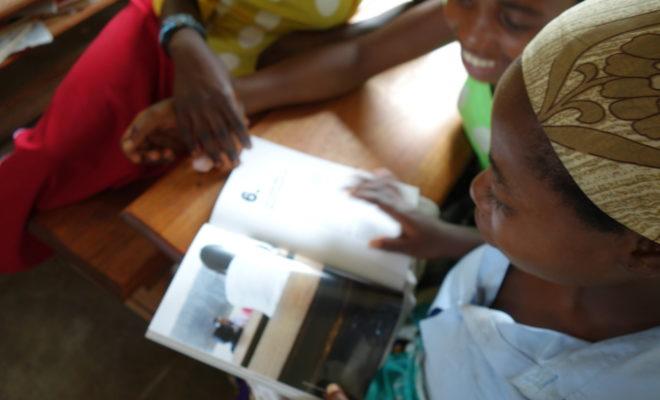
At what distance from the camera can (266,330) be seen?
592mm

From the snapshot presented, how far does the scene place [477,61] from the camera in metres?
0.70

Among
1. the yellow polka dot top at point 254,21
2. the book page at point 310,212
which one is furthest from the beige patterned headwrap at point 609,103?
the yellow polka dot top at point 254,21

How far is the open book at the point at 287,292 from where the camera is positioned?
0.58m

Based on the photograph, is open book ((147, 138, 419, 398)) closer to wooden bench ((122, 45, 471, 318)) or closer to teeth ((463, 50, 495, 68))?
wooden bench ((122, 45, 471, 318))

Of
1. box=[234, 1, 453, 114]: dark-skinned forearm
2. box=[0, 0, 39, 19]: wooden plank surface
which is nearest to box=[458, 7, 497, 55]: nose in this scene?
box=[234, 1, 453, 114]: dark-skinned forearm

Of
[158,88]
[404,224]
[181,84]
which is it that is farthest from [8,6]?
[404,224]

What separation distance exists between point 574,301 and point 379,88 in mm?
503

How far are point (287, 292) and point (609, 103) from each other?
1.46 feet

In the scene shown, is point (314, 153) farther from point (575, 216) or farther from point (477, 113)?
point (575, 216)

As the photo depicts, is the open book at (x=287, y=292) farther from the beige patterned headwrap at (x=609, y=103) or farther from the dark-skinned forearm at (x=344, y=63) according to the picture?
the beige patterned headwrap at (x=609, y=103)

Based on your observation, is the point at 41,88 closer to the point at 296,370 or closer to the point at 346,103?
the point at 346,103

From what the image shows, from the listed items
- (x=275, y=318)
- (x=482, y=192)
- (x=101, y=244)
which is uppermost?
(x=482, y=192)

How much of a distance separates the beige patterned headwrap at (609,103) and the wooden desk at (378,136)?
434 mm

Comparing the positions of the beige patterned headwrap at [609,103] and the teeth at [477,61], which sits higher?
the beige patterned headwrap at [609,103]
